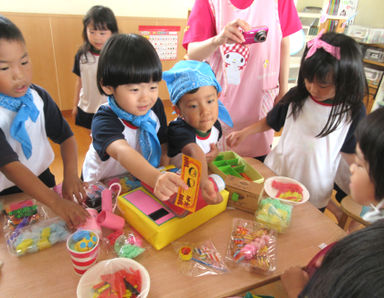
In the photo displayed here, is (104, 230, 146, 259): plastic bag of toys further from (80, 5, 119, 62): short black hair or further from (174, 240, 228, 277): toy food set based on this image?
(80, 5, 119, 62): short black hair

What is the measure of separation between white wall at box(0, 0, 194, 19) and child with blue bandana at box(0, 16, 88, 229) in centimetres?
263

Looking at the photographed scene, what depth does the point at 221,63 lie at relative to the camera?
5.11ft

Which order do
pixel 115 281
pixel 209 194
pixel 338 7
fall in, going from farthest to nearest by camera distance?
pixel 338 7
pixel 209 194
pixel 115 281

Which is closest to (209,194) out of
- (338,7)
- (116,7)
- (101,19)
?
(101,19)

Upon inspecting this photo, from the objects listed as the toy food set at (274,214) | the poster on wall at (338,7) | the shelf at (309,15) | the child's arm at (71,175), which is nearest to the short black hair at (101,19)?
the child's arm at (71,175)

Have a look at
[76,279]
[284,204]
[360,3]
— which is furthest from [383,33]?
[76,279]

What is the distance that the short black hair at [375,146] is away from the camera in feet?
2.08

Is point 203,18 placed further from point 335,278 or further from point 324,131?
point 335,278

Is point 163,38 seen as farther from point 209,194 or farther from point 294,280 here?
point 294,280

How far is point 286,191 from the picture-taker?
3.78ft

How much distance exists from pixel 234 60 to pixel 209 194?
0.88 m

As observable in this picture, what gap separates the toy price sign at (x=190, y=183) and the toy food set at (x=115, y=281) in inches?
8.7

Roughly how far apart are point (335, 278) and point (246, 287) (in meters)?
0.29

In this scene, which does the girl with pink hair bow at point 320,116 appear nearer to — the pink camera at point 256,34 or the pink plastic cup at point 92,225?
the pink camera at point 256,34
